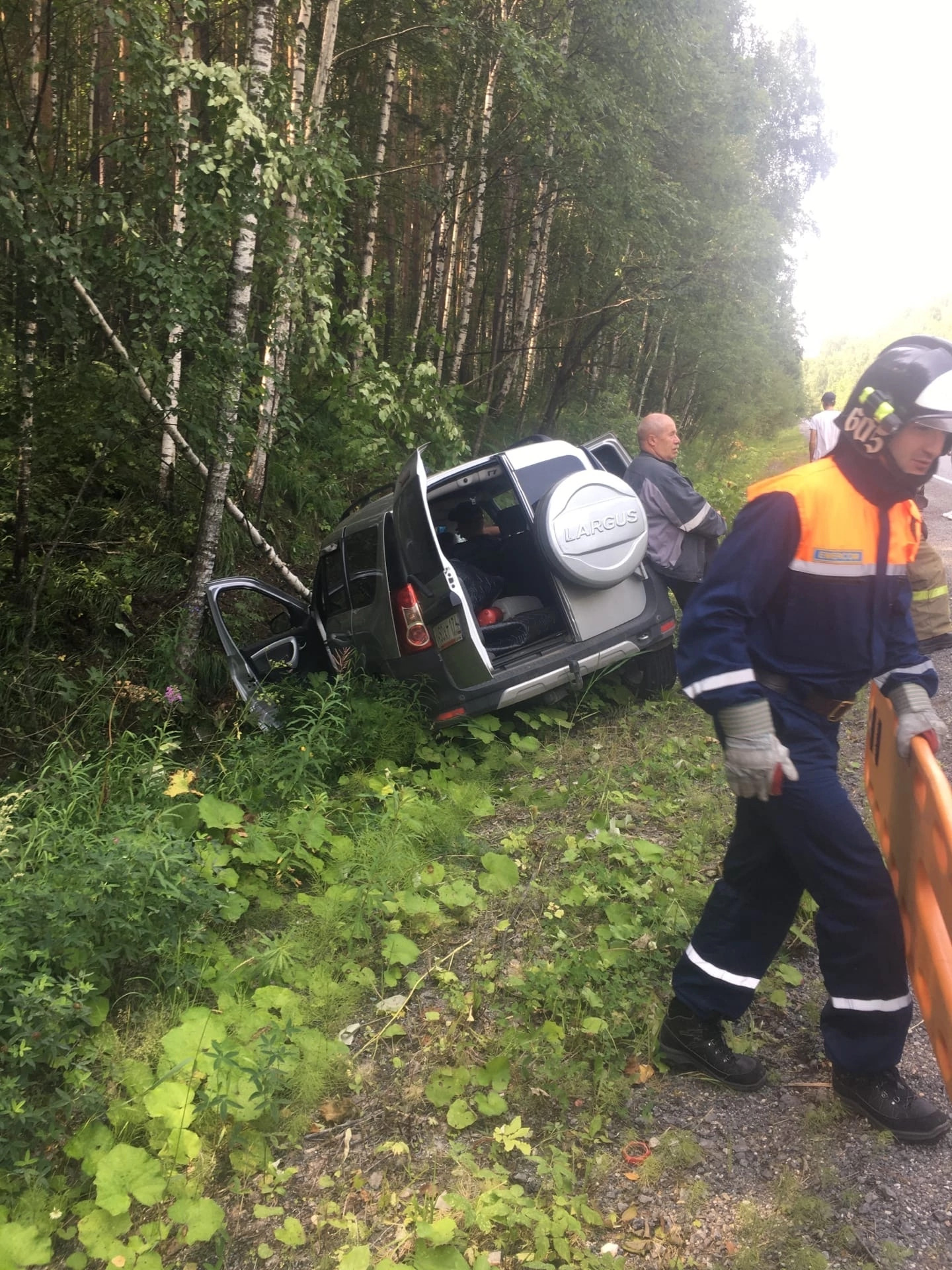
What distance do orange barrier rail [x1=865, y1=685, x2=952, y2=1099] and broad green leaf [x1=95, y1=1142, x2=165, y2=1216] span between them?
2.10 metres

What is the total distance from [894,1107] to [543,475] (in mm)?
4030

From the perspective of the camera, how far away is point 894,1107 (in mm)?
2246

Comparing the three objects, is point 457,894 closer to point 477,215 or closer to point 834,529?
point 834,529

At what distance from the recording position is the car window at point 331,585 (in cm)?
620

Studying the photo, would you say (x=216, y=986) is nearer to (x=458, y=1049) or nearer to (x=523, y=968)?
(x=458, y=1049)

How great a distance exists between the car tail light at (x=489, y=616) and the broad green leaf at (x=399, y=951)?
8.77 ft

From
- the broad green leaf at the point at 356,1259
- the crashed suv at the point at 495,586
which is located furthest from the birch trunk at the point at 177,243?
the broad green leaf at the point at 356,1259

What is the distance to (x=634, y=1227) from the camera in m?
2.09

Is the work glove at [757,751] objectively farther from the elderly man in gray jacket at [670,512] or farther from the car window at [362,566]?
the car window at [362,566]

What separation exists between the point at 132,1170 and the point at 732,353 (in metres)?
20.5

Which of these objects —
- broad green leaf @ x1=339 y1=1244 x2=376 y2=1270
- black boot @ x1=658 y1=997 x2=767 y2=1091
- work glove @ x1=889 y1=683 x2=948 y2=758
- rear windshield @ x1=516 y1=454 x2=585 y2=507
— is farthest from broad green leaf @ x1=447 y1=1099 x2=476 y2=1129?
rear windshield @ x1=516 y1=454 x2=585 y2=507

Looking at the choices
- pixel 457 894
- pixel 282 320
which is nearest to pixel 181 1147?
pixel 457 894

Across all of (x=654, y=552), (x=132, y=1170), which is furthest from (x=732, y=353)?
(x=132, y=1170)

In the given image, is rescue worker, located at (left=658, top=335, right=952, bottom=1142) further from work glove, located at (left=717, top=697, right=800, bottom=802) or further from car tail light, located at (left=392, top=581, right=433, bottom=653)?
car tail light, located at (left=392, top=581, right=433, bottom=653)
